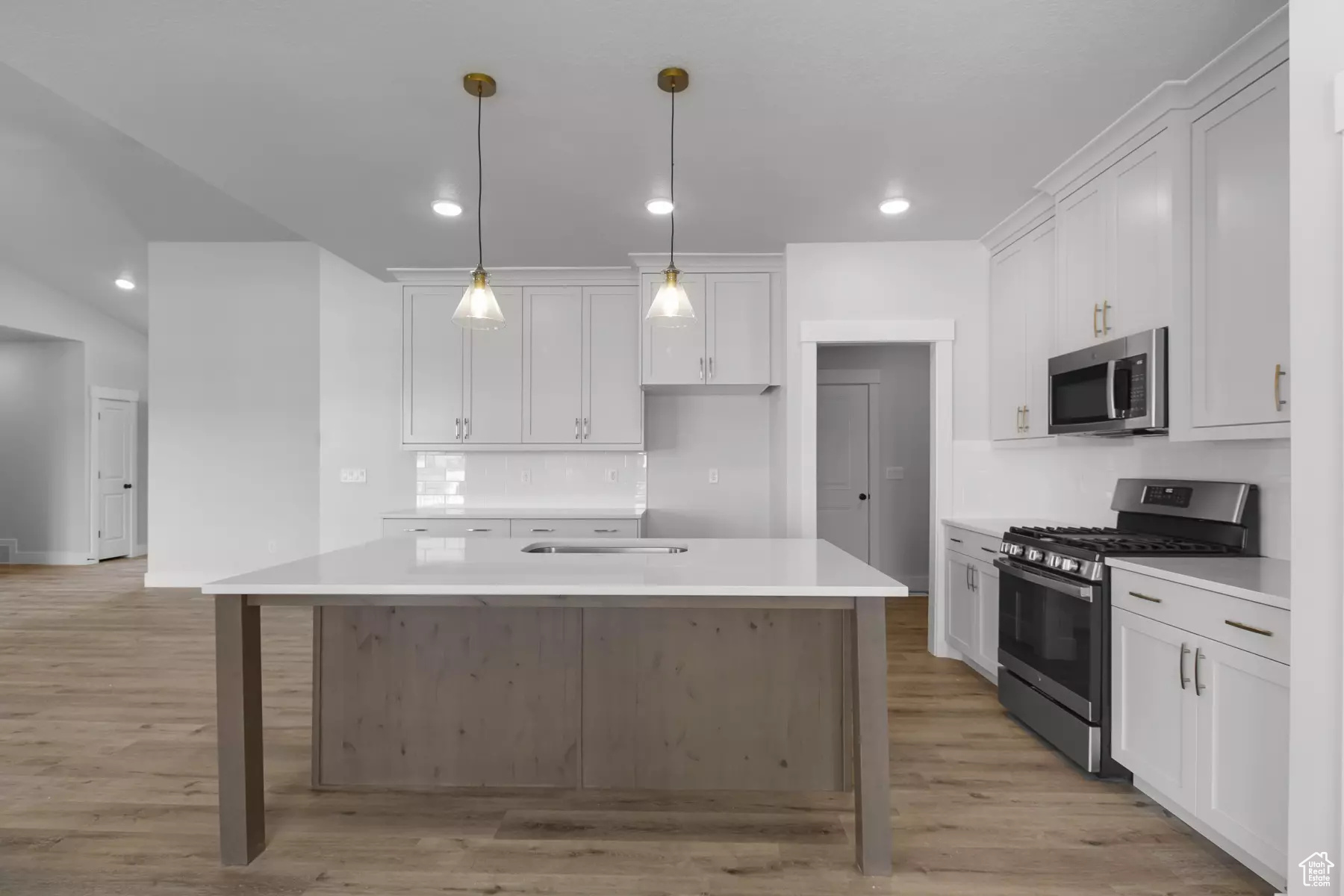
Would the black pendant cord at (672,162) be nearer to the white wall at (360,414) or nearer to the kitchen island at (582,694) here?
the kitchen island at (582,694)

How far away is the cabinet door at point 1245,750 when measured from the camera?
182cm

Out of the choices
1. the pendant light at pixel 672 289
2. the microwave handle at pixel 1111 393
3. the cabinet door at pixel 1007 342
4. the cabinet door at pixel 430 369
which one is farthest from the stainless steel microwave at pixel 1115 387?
the cabinet door at pixel 430 369

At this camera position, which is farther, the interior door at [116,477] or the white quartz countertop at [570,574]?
the interior door at [116,477]

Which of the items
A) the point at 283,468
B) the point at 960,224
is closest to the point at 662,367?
the point at 960,224

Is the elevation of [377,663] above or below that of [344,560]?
below

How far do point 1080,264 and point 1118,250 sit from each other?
0.28 metres

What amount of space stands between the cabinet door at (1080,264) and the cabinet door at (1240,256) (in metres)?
0.50

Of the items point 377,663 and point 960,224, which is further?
point 960,224

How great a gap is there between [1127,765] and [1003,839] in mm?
595

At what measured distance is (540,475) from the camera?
5.21m

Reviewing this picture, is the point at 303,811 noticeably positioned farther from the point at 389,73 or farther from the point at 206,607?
the point at 206,607

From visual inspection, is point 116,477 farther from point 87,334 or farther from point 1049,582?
point 1049,582

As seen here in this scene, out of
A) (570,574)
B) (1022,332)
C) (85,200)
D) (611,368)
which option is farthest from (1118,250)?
(85,200)

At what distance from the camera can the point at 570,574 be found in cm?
213
